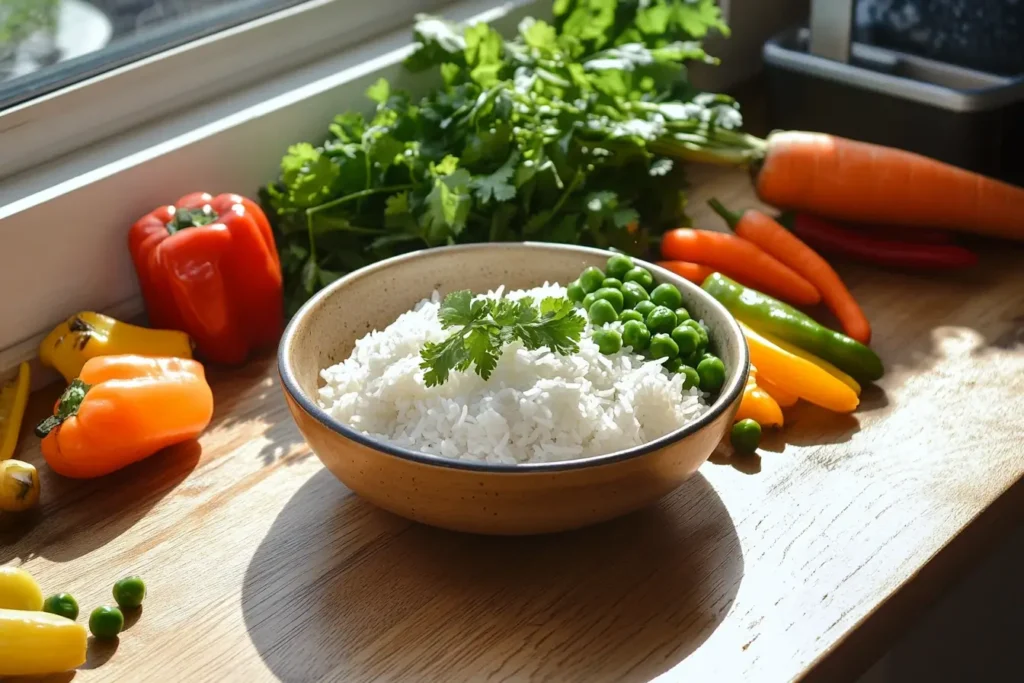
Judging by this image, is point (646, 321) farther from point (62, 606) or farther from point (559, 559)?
point (62, 606)

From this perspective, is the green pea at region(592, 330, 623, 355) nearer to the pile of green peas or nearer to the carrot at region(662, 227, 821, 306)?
the pile of green peas

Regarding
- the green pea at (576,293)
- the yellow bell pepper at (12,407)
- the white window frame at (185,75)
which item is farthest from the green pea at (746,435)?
the white window frame at (185,75)

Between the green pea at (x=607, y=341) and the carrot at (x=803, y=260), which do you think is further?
the carrot at (x=803, y=260)

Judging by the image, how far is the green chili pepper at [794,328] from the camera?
4.55 feet

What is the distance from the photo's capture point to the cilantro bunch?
1.52m

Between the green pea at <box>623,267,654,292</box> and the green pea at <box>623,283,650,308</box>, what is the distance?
0.02 m

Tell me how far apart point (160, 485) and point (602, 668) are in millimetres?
575

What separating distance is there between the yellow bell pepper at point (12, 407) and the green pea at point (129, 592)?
329 mm

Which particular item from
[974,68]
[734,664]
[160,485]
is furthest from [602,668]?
[974,68]

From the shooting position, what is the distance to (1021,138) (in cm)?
173

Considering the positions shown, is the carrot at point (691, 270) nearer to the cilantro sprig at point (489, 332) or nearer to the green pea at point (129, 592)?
the cilantro sprig at point (489, 332)

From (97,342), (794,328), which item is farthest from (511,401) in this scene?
(97,342)

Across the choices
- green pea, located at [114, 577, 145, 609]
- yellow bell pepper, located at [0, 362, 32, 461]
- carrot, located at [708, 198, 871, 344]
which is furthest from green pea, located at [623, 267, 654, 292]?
yellow bell pepper, located at [0, 362, 32, 461]

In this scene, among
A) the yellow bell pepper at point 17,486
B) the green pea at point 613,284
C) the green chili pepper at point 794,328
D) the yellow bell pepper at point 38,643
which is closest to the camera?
the yellow bell pepper at point 38,643
